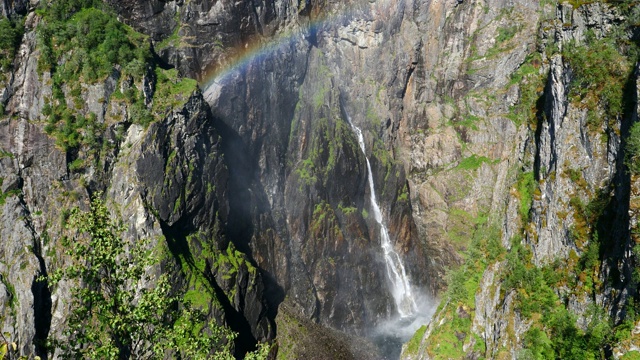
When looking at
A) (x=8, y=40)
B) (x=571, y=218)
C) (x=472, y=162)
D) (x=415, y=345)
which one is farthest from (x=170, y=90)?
(x=571, y=218)

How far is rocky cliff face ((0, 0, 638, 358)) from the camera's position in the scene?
29.0 meters

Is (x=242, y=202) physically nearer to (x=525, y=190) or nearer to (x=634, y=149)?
(x=525, y=190)

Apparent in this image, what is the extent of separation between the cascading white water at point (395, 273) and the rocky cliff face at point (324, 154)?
42.0 inches

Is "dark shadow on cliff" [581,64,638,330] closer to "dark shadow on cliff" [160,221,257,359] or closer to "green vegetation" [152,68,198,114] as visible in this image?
"dark shadow on cliff" [160,221,257,359]

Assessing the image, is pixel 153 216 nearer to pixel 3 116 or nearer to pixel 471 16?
pixel 3 116

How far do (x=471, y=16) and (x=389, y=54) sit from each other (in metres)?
14.1

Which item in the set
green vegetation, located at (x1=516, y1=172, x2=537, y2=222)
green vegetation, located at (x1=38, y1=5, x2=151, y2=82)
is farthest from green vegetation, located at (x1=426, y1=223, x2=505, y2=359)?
green vegetation, located at (x1=38, y1=5, x2=151, y2=82)

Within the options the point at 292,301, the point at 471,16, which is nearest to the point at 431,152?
the point at 471,16

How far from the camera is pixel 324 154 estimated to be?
75.8 metres

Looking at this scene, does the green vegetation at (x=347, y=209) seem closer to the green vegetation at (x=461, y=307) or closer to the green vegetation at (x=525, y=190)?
the green vegetation at (x=461, y=307)

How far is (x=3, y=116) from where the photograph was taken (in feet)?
182

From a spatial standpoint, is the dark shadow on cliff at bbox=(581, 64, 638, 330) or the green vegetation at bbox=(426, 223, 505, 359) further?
the green vegetation at bbox=(426, 223, 505, 359)

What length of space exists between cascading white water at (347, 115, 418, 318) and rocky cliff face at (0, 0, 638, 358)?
1068mm

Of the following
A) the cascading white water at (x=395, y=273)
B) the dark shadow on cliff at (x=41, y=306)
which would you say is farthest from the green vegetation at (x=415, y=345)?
the dark shadow on cliff at (x=41, y=306)
